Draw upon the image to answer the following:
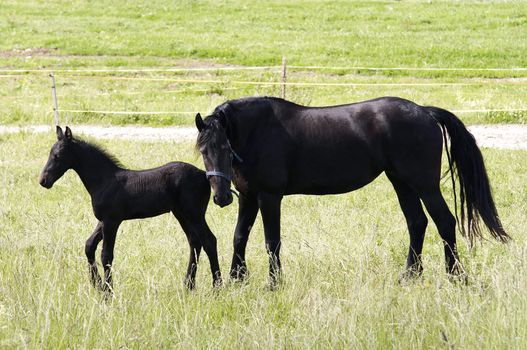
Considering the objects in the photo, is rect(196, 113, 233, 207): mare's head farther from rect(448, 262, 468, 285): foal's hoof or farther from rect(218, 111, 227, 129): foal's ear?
rect(448, 262, 468, 285): foal's hoof

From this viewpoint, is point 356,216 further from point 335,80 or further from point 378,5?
point 378,5

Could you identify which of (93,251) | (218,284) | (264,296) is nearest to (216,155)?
(218,284)

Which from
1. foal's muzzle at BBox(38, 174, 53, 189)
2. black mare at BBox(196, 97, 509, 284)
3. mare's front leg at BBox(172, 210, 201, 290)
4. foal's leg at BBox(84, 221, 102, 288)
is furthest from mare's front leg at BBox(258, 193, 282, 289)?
foal's muzzle at BBox(38, 174, 53, 189)

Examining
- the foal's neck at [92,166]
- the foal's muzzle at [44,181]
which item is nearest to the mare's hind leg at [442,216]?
the foal's neck at [92,166]

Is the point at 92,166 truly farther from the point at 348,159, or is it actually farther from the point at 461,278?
the point at 461,278

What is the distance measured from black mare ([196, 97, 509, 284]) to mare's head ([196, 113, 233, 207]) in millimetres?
244

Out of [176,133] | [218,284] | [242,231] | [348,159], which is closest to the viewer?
[218,284]

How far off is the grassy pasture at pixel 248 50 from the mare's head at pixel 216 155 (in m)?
11.3

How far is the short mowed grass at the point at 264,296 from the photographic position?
4.92 meters

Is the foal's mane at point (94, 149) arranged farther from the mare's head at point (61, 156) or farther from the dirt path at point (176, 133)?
the dirt path at point (176, 133)

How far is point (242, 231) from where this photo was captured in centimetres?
677

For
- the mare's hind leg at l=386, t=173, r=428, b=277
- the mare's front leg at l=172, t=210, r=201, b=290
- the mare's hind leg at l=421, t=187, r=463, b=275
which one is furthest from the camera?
the mare's hind leg at l=386, t=173, r=428, b=277

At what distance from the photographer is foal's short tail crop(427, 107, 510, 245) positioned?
7.19 m

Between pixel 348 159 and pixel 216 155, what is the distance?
1246mm
